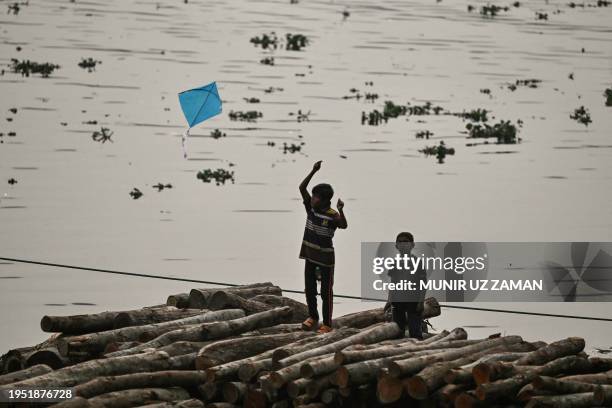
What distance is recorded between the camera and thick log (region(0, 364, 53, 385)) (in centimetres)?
2130

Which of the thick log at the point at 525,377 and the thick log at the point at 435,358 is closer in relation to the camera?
the thick log at the point at 525,377

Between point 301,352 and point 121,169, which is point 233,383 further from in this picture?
point 121,169

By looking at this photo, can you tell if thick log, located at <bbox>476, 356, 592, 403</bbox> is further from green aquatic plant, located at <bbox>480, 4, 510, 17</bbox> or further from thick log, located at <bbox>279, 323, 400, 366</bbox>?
green aquatic plant, located at <bbox>480, 4, 510, 17</bbox>

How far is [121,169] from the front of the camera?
46.9 m

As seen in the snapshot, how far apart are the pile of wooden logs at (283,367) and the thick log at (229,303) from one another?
533mm

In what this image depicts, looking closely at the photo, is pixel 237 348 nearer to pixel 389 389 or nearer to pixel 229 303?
pixel 229 303

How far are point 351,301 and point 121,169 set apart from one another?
15429mm

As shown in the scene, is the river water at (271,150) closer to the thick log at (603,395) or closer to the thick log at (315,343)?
the thick log at (315,343)

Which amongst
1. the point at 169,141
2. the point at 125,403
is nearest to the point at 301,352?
the point at 125,403

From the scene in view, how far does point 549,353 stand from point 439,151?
2701cm

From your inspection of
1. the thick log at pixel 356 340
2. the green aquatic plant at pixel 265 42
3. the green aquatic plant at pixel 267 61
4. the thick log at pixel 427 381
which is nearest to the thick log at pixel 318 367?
the thick log at pixel 356 340

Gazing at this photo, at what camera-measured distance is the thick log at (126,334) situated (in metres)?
22.4

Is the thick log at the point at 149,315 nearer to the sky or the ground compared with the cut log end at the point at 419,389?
nearer to the sky

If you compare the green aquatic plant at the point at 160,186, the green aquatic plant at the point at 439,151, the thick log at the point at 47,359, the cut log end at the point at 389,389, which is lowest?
the cut log end at the point at 389,389
